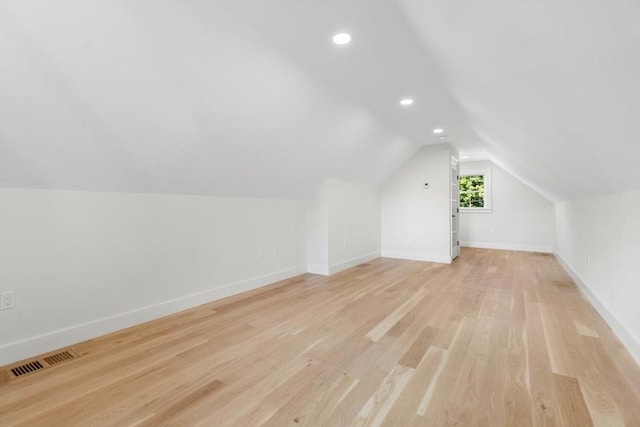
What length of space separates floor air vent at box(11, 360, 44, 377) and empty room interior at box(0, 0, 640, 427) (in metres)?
0.01

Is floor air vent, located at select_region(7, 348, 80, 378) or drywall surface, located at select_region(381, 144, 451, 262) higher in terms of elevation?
drywall surface, located at select_region(381, 144, 451, 262)

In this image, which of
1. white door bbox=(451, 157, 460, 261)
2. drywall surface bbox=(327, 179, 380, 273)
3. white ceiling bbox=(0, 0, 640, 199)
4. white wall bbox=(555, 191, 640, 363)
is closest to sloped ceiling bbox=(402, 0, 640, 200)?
white ceiling bbox=(0, 0, 640, 199)

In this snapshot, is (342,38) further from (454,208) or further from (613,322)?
(454,208)

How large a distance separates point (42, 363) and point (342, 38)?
2.92 metres

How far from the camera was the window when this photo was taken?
7.20m

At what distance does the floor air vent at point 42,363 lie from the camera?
1848 millimetres

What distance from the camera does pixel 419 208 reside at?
18.8ft

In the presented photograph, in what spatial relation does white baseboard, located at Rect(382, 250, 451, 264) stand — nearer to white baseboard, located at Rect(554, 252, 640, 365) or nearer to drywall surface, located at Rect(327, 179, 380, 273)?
drywall surface, located at Rect(327, 179, 380, 273)

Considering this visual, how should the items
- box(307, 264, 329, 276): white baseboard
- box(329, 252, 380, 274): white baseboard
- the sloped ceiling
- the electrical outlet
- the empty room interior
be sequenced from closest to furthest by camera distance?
the sloped ceiling → the empty room interior → the electrical outlet → box(307, 264, 329, 276): white baseboard → box(329, 252, 380, 274): white baseboard

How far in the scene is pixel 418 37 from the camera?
6.49 ft

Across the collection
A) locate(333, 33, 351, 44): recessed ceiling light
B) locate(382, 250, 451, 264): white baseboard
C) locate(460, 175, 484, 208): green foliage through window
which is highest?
locate(333, 33, 351, 44): recessed ceiling light

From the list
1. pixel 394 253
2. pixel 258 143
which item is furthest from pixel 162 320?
pixel 394 253

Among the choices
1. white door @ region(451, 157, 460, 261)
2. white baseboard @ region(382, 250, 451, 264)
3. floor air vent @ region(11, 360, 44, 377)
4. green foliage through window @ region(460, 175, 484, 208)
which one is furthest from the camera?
green foliage through window @ region(460, 175, 484, 208)

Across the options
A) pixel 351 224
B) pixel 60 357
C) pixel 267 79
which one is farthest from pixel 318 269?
pixel 60 357
